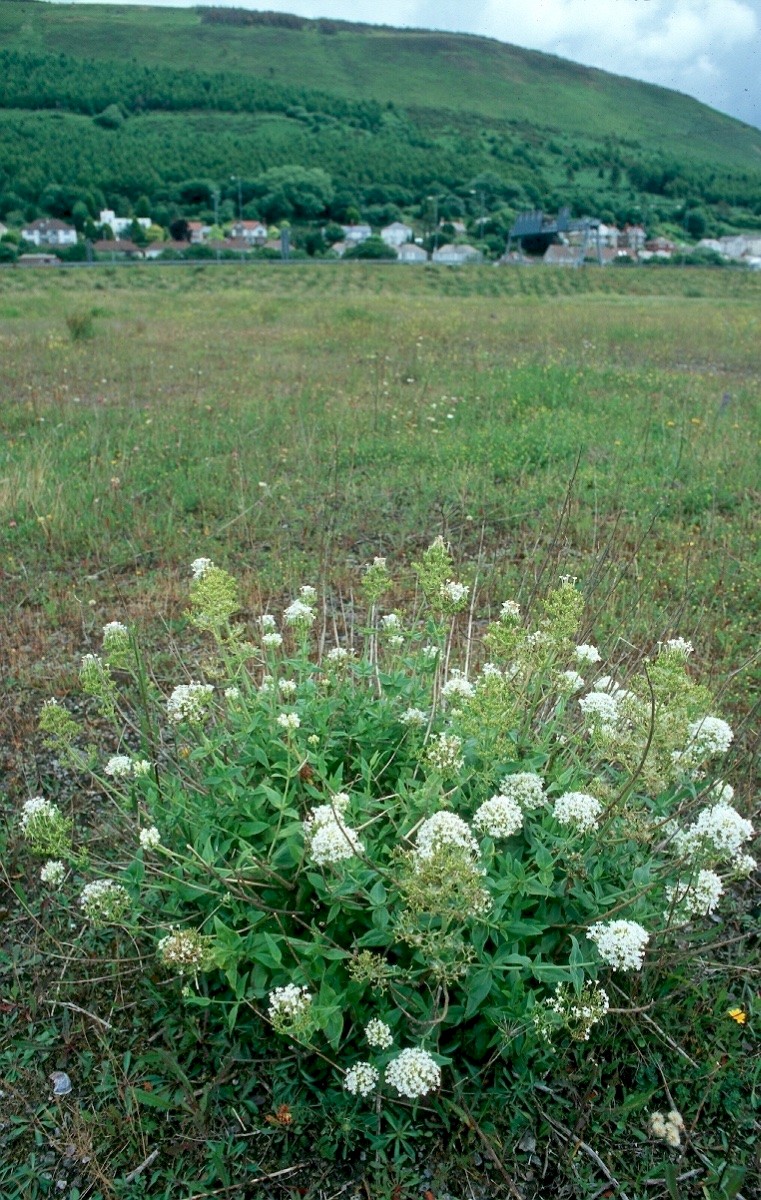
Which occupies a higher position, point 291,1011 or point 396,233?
point 396,233

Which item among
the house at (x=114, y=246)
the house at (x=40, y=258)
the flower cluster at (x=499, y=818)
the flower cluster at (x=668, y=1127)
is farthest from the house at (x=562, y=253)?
the flower cluster at (x=668, y=1127)

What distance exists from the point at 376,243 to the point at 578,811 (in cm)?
5501

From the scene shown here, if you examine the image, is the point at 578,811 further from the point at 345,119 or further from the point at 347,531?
the point at 345,119

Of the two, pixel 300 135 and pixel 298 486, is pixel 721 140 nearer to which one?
pixel 300 135

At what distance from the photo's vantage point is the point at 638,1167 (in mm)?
2068

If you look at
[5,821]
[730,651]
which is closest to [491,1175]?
[5,821]

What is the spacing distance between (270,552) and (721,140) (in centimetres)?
14634

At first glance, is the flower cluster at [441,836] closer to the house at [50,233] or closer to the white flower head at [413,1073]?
the white flower head at [413,1073]

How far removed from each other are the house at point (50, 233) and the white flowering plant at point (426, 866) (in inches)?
2283

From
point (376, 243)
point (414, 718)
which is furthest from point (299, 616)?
point (376, 243)

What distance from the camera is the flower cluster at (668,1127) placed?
79.7 inches

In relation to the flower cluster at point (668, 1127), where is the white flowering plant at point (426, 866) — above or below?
above

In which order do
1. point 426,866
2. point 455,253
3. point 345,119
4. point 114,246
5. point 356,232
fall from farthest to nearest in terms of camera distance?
point 345,119 < point 356,232 < point 455,253 < point 114,246 < point 426,866

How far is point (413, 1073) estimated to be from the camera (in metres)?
1.75
